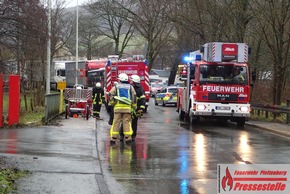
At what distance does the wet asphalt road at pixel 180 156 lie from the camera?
7500 millimetres

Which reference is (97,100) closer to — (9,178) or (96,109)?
(96,109)

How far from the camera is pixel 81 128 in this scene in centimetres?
1520

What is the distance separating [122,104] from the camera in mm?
11750

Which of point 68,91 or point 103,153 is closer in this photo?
point 103,153

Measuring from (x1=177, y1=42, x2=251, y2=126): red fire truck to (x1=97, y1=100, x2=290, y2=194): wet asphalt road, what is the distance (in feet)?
4.99

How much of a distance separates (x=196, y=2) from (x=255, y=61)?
5.67 meters

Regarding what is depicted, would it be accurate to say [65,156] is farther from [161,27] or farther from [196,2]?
[161,27]

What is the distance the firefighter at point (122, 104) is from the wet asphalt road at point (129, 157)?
42 centimetres

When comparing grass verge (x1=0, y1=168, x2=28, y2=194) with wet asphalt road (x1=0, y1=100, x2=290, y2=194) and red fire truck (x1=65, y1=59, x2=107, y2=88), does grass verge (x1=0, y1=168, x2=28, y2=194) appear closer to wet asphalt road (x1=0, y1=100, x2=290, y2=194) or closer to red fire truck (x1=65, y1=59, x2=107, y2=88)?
wet asphalt road (x1=0, y1=100, x2=290, y2=194)

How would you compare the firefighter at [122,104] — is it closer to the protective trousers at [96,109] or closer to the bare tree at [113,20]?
the protective trousers at [96,109]

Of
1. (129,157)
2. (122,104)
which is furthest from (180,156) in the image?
(122,104)

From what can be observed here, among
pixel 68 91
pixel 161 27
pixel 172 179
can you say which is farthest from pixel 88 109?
pixel 161 27

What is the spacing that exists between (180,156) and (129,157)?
1.18 metres

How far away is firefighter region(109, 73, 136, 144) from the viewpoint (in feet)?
38.4
